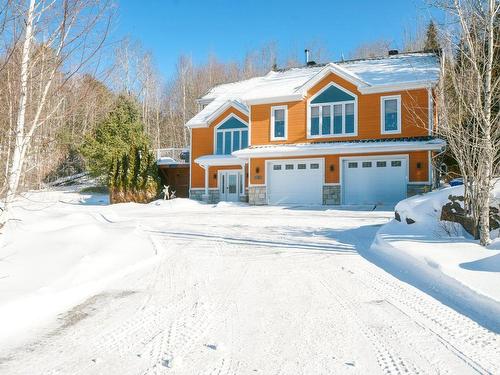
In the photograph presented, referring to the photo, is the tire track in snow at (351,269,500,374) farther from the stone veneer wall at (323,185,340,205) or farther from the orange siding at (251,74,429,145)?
the orange siding at (251,74,429,145)

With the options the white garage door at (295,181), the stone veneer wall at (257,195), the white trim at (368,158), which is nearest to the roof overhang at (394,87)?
the white trim at (368,158)

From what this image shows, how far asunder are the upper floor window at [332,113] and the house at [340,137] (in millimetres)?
45

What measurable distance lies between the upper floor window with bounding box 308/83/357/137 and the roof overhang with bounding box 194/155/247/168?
4132 millimetres

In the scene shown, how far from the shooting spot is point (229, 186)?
69.4 feet

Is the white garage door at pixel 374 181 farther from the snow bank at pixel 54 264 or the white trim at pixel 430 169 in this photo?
the snow bank at pixel 54 264

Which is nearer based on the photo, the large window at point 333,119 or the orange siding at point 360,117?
the orange siding at point 360,117

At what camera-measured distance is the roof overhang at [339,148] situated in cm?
1530

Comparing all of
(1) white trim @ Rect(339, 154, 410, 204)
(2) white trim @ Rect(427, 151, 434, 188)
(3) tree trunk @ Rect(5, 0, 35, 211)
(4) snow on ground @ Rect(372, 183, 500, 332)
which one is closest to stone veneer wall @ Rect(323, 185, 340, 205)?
(1) white trim @ Rect(339, 154, 410, 204)

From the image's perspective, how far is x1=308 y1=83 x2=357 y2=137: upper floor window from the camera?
17500 mm

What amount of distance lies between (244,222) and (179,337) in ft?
26.1

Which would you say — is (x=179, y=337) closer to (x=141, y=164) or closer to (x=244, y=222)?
(x=244, y=222)

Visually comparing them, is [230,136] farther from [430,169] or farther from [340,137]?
[430,169]

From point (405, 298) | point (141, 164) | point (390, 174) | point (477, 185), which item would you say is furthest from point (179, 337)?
point (141, 164)

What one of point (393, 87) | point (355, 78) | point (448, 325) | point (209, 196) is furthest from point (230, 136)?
point (448, 325)
